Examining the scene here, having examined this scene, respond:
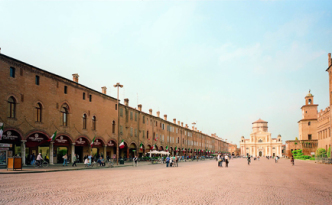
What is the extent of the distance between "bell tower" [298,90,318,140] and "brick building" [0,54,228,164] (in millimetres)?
69719

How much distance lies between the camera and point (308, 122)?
338ft

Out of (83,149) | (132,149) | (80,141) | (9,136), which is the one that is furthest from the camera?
(132,149)

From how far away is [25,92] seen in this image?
30000 millimetres

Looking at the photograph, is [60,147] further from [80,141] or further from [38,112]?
[38,112]

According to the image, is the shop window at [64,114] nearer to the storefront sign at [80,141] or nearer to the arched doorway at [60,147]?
the arched doorway at [60,147]

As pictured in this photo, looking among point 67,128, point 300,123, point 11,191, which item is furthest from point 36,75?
point 300,123

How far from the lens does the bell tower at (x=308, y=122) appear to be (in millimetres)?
102062

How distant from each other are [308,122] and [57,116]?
3635 inches

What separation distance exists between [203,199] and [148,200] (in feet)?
6.95

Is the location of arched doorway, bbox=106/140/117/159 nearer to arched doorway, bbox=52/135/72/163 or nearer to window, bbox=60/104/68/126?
arched doorway, bbox=52/135/72/163

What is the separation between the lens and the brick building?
2848cm

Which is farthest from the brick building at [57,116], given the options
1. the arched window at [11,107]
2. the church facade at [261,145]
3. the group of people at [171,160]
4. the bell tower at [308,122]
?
the church facade at [261,145]

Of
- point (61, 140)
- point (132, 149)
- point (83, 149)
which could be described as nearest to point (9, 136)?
point (61, 140)

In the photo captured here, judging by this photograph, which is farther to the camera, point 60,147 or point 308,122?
point 308,122
